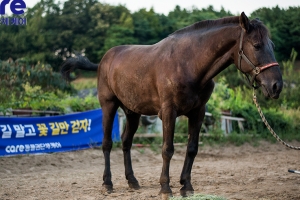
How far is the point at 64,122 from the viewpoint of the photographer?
12172 millimetres

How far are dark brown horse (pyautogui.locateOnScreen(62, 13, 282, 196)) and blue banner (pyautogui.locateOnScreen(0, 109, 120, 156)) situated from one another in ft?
15.0

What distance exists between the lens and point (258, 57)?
5.57 meters

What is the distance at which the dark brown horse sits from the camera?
5602 mm

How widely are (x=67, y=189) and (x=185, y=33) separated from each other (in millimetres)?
3062

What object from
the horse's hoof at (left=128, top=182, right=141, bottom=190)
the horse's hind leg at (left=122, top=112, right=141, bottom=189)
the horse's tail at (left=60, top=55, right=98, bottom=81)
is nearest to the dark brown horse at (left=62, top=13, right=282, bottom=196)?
the horse's hoof at (left=128, top=182, right=141, bottom=190)

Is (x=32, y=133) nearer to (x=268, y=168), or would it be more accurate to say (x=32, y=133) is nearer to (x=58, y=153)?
(x=58, y=153)

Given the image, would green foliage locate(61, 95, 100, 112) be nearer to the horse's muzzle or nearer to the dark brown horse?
the dark brown horse

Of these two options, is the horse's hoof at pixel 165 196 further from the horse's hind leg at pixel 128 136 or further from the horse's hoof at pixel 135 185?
the horse's hind leg at pixel 128 136

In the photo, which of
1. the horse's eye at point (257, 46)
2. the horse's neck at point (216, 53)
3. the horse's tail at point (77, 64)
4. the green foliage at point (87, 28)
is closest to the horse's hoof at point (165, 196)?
the horse's neck at point (216, 53)

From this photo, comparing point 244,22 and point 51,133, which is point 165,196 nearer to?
point 244,22

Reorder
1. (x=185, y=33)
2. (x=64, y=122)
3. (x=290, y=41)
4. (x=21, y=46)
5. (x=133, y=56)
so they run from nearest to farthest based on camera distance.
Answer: (x=185, y=33), (x=133, y=56), (x=64, y=122), (x=290, y=41), (x=21, y=46)

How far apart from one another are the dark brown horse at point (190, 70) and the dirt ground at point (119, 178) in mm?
566

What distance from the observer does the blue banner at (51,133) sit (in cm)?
1088

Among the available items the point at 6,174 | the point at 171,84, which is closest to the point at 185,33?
the point at 171,84
